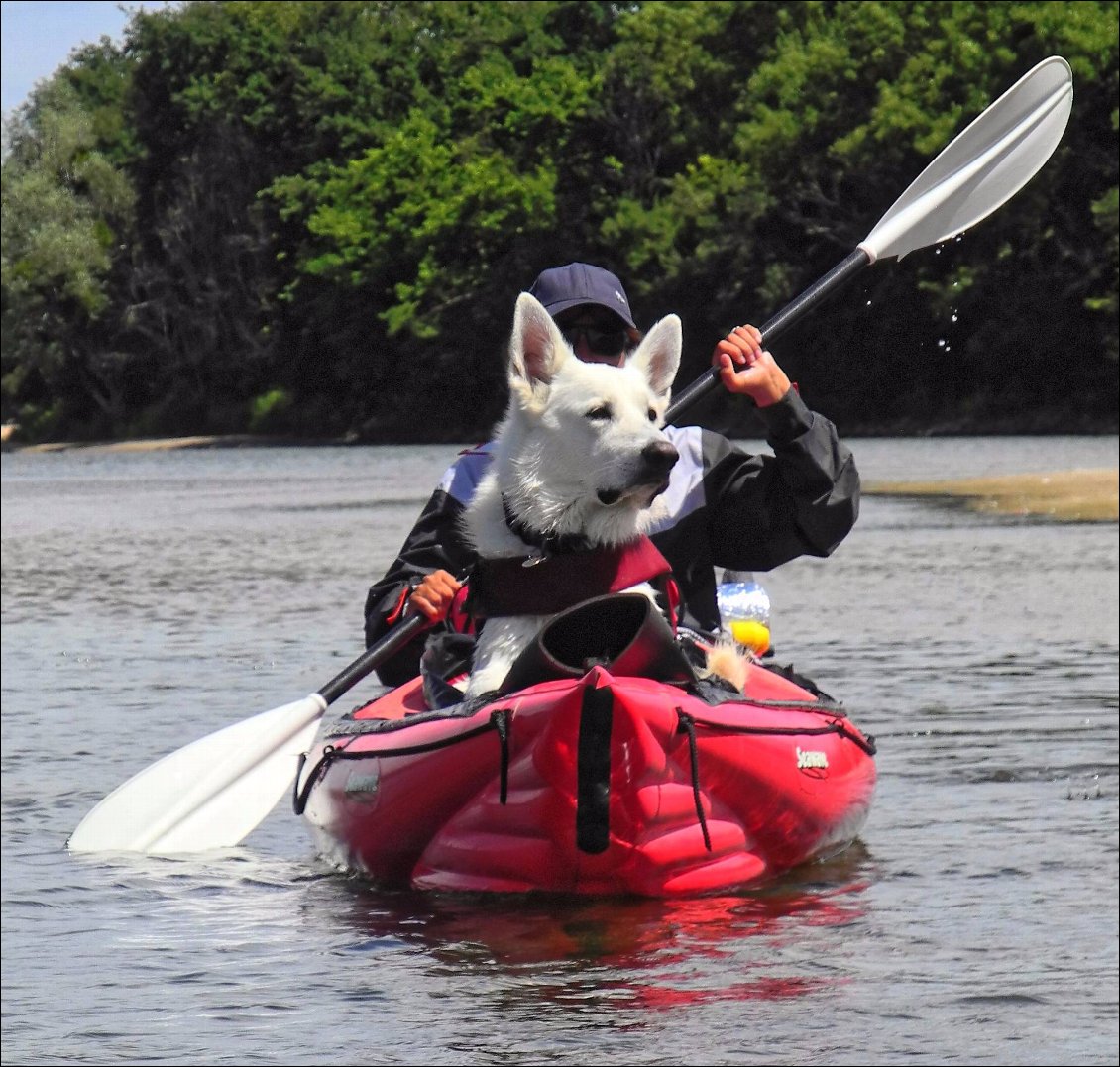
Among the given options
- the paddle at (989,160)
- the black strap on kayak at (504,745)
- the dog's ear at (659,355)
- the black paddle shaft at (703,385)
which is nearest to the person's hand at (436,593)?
the black paddle shaft at (703,385)

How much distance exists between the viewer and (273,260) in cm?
6694

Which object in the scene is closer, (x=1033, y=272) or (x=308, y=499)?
(x=308, y=499)

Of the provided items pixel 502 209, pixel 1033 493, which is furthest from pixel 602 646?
pixel 502 209

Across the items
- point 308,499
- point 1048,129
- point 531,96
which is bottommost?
point 308,499

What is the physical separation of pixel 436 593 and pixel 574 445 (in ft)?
3.05

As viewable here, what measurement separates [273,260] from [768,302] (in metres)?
21.7

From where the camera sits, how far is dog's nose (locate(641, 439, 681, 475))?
576cm

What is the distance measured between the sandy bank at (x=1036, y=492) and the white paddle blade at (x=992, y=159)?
15184 millimetres

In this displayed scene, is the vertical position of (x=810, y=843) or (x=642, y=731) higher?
(x=642, y=731)

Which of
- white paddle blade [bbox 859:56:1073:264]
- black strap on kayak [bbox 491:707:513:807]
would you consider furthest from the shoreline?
black strap on kayak [bbox 491:707:513:807]

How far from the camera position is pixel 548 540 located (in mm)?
6102

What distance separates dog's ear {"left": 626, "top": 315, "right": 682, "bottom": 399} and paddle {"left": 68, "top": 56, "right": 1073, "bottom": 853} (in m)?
2.03

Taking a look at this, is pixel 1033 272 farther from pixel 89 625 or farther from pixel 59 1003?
pixel 59 1003

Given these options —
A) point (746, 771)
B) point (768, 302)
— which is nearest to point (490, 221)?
point (768, 302)
